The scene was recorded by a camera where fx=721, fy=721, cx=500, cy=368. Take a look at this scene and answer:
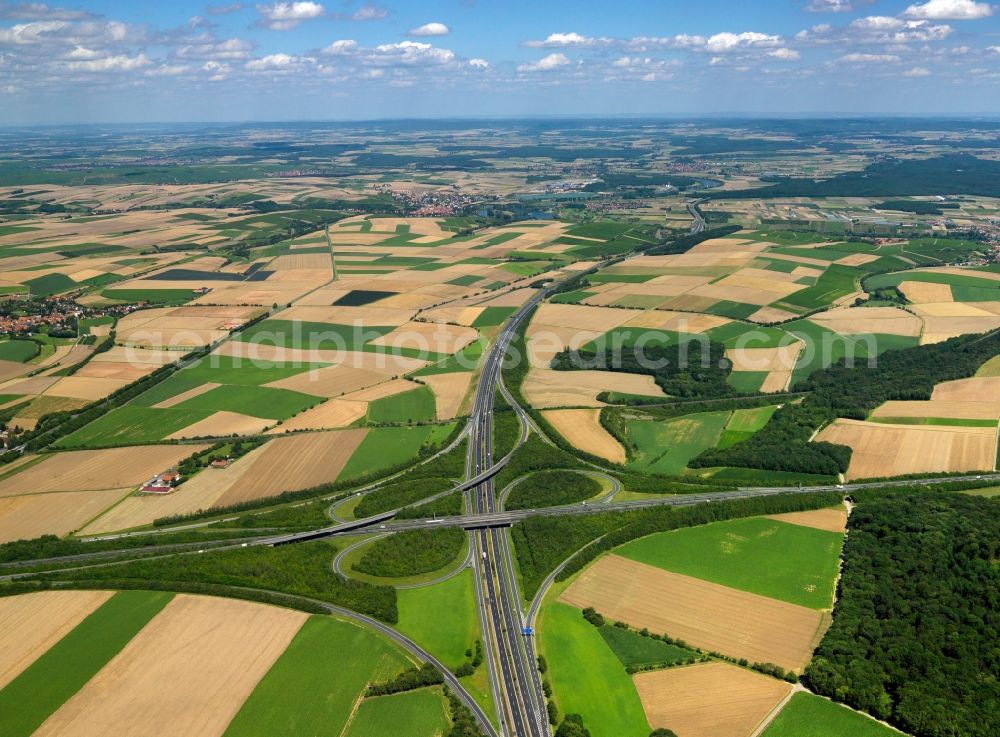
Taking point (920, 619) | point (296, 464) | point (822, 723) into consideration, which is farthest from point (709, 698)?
point (296, 464)

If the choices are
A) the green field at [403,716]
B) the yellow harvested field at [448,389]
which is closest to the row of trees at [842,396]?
the yellow harvested field at [448,389]

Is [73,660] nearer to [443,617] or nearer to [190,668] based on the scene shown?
[190,668]

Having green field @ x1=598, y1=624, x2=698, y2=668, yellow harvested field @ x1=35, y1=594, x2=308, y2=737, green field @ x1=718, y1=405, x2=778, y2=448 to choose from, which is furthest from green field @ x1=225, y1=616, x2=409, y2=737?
green field @ x1=718, y1=405, x2=778, y2=448

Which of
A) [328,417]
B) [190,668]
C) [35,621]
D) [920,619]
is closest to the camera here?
[190,668]

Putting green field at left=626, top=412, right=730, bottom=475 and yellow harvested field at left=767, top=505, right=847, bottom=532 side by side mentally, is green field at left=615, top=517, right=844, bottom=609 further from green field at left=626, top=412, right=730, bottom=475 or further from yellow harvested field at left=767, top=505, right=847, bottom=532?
green field at left=626, top=412, right=730, bottom=475

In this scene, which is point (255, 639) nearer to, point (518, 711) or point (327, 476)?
point (518, 711)

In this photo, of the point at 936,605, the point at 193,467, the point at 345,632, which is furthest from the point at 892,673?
the point at 193,467

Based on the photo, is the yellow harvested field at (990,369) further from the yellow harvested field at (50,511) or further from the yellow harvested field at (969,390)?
the yellow harvested field at (50,511)

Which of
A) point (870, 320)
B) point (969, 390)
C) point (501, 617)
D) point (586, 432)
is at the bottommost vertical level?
point (501, 617)
